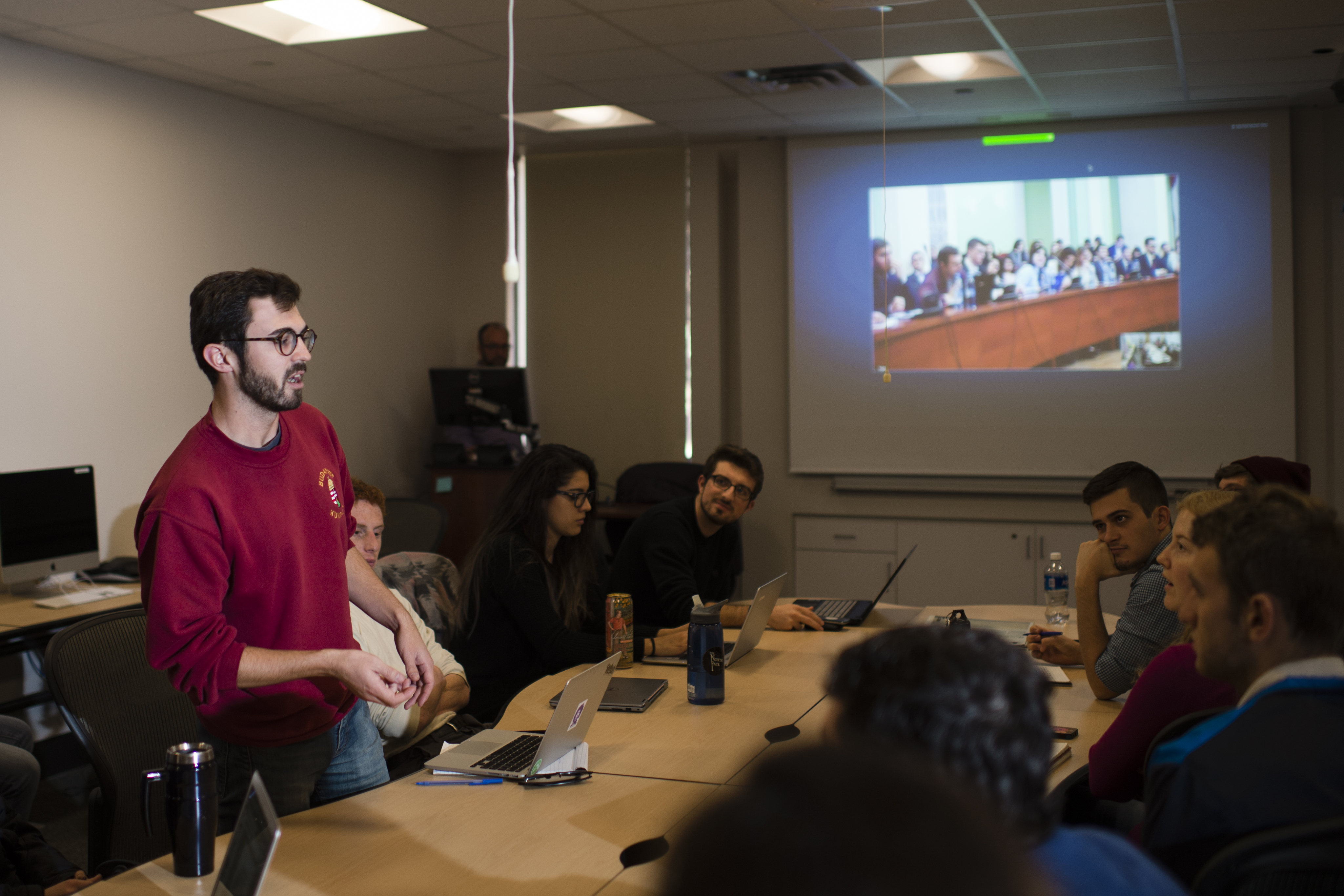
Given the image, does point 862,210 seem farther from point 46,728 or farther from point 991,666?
point 991,666

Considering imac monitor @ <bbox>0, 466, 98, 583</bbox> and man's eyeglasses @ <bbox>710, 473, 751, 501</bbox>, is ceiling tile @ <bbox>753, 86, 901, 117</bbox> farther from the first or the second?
imac monitor @ <bbox>0, 466, 98, 583</bbox>

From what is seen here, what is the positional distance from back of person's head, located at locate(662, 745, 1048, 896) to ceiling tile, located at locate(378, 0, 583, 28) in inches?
146

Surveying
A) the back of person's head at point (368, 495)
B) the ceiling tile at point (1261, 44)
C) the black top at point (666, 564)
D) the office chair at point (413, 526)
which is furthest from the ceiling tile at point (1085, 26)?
the office chair at point (413, 526)

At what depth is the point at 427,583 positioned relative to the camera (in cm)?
327

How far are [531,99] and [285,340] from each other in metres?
3.70

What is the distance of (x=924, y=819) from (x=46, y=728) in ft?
15.9

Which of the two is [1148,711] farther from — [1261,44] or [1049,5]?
[1261,44]

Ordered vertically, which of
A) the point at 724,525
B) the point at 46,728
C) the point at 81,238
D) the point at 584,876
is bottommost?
the point at 46,728

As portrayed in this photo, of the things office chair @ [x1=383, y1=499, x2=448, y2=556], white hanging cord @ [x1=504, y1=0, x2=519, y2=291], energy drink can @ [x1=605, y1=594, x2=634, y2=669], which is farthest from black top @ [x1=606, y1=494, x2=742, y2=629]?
office chair @ [x1=383, y1=499, x2=448, y2=556]

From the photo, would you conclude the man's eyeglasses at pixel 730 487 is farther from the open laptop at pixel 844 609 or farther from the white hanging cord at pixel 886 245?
the white hanging cord at pixel 886 245

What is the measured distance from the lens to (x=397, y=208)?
21.2 feet

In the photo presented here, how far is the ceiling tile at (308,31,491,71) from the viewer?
424 cm

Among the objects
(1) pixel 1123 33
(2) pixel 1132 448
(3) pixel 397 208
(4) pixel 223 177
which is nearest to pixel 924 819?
(1) pixel 1123 33

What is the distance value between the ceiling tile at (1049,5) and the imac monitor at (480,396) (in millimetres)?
3257
